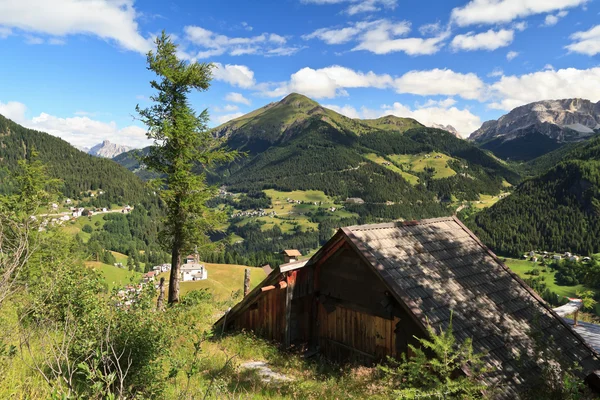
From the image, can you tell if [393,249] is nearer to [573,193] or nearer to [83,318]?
[83,318]

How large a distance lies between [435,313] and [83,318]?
8.49 meters

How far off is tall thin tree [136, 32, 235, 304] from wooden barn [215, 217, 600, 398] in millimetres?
7423

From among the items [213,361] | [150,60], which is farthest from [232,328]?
[150,60]

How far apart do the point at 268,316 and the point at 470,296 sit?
7.36m

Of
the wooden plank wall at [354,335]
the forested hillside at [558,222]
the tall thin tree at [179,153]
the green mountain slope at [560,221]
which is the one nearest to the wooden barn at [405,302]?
the wooden plank wall at [354,335]

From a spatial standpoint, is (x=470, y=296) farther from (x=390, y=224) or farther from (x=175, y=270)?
(x=175, y=270)

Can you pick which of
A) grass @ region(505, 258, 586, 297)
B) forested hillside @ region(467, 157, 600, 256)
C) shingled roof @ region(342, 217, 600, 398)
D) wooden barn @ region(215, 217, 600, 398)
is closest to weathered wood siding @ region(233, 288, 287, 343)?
wooden barn @ region(215, 217, 600, 398)

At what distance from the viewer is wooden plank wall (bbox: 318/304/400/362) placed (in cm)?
1038

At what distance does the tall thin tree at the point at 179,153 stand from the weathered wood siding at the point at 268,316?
7.12 m

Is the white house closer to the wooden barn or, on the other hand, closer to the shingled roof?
the wooden barn

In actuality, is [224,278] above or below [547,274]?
above

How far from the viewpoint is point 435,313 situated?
30.5 feet

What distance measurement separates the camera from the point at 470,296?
10.4 m

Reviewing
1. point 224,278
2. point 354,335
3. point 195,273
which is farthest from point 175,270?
point 195,273
